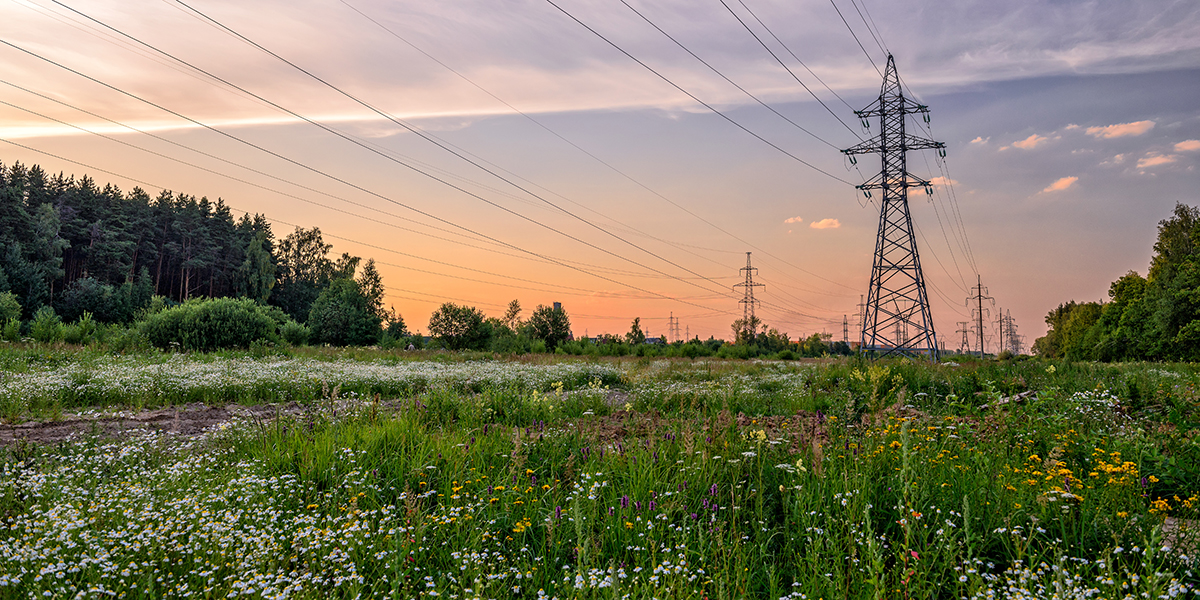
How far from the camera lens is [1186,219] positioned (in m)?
54.2

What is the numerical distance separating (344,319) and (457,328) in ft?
27.9

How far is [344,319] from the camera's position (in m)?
39.8

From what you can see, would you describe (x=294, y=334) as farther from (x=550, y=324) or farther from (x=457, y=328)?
(x=550, y=324)

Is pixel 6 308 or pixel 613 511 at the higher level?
pixel 6 308

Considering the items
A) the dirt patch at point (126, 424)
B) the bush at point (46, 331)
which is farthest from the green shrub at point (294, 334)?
the dirt patch at point (126, 424)

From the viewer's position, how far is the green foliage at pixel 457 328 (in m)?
39.1

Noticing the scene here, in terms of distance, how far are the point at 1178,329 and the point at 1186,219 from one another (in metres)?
24.8

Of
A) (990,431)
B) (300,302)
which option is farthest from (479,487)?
(300,302)

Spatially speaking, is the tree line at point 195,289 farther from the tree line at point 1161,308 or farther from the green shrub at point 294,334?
the tree line at point 1161,308

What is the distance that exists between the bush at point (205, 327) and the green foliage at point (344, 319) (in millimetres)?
15282

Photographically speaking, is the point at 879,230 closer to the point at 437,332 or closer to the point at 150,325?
the point at 437,332

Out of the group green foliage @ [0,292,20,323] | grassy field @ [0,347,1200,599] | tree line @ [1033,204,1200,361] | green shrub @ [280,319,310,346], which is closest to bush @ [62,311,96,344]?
green shrub @ [280,319,310,346]

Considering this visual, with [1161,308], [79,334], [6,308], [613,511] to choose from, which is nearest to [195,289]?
[6,308]

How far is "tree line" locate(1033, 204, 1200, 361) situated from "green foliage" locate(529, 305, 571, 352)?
3383cm
